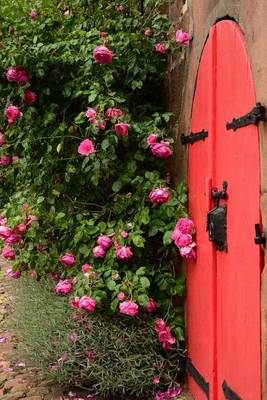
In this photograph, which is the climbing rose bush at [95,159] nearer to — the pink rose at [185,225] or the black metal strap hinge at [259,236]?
the pink rose at [185,225]

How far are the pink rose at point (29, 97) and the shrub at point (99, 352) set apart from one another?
152cm

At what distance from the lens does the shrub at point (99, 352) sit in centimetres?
348

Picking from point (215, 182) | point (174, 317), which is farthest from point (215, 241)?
point (174, 317)

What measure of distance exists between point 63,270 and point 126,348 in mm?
775

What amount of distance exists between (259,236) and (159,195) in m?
1.22

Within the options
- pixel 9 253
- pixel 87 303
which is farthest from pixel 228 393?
pixel 9 253

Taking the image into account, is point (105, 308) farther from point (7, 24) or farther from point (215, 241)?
point (7, 24)

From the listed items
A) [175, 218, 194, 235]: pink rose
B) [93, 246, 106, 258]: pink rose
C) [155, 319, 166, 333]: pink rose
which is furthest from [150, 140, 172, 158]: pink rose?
[155, 319, 166, 333]: pink rose

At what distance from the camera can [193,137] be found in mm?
3320

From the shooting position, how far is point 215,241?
2.85 meters

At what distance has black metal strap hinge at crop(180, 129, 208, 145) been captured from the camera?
3.12 metres

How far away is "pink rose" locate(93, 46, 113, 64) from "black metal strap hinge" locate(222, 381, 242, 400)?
213 cm

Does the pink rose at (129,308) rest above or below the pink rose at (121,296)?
below

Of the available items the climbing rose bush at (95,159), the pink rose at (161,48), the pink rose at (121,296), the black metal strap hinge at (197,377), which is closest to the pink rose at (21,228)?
the climbing rose bush at (95,159)
